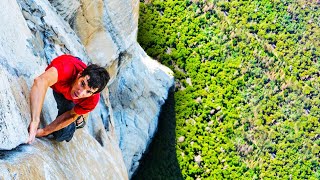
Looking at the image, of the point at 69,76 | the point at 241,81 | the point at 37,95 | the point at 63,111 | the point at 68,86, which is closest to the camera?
the point at 37,95

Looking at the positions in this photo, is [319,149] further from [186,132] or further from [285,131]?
[186,132]

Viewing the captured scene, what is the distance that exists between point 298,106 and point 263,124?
2.56 m

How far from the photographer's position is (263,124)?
22.7 metres

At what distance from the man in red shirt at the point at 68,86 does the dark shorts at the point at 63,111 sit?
81 mm

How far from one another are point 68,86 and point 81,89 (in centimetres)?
64

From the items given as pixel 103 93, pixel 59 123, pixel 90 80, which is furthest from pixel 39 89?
pixel 103 93

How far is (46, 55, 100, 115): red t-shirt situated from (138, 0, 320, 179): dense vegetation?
13419mm

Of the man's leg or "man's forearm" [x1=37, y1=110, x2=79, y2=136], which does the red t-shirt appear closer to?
"man's forearm" [x1=37, y1=110, x2=79, y2=136]

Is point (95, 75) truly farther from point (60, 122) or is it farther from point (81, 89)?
point (60, 122)

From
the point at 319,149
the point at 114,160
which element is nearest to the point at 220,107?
the point at 319,149

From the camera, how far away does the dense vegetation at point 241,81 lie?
69.7 ft

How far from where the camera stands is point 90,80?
6070mm

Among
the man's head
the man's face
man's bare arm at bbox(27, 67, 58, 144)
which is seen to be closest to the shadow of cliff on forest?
man's bare arm at bbox(27, 67, 58, 144)

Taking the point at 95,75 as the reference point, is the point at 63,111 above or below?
below
